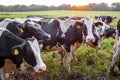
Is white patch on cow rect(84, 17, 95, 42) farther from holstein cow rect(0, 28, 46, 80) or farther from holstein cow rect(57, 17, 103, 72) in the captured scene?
holstein cow rect(0, 28, 46, 80)

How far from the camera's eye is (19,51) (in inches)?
274

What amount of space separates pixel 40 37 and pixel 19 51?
202cm

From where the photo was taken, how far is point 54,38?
1041 cm

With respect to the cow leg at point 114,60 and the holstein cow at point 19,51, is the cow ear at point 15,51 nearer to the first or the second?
the holstein cow at point 19,51

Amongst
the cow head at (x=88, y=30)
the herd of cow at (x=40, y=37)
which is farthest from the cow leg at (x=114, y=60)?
the cow head at (x=88, y=30)

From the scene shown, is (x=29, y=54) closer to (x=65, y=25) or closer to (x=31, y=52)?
(x=31, y=52)

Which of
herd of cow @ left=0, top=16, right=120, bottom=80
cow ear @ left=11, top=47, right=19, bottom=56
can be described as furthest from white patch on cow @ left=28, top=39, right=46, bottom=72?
cow ear @ left=11, top=47, right=19, bottom=56

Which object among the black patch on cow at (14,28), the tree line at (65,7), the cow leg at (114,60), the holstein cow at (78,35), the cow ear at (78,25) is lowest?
the tree line at (65,7)

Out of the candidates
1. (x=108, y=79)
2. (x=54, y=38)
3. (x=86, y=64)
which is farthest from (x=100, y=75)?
(x=54, y=38)

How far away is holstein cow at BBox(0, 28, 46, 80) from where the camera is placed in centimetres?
689

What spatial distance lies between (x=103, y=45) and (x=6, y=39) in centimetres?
861

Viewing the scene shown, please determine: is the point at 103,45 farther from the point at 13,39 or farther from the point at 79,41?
the point at 13,39

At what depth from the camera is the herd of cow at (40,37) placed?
7.00 metres

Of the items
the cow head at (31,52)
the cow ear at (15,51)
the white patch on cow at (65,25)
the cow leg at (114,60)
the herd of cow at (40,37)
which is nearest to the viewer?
the cow ear at (15,51)
